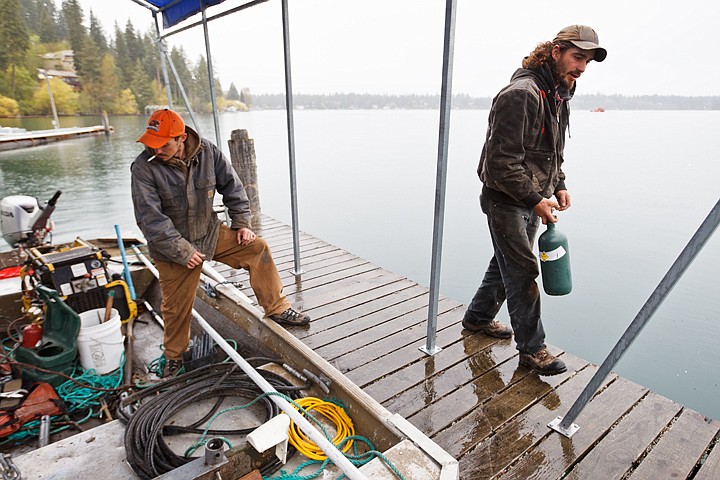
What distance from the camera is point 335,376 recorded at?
2.20 meters

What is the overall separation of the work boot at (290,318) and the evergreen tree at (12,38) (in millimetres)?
56501

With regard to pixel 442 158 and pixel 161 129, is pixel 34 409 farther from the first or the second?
pixel 442 158

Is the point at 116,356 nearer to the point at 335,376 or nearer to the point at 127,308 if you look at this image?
the point at 127,308

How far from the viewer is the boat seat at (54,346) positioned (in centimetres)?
290

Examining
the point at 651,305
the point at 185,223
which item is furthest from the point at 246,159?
the point at 651,305

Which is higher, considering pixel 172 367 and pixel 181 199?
pixel 181 199

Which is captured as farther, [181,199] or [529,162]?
[181,199]

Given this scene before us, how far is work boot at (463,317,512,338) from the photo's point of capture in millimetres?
2645

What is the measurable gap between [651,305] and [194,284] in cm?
236

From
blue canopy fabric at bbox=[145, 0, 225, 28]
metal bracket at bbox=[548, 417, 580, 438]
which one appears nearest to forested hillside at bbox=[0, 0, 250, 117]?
blue canopy fabric at bbox=[145, 0, 225, 28]

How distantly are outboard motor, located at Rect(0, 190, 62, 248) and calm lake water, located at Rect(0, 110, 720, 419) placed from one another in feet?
3.32

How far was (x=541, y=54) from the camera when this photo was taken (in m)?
1.98

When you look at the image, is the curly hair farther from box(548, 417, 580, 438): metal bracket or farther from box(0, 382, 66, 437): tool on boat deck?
box(0, 382, 66, 437): tool on boat deck

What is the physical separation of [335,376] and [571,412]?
1.14 m
